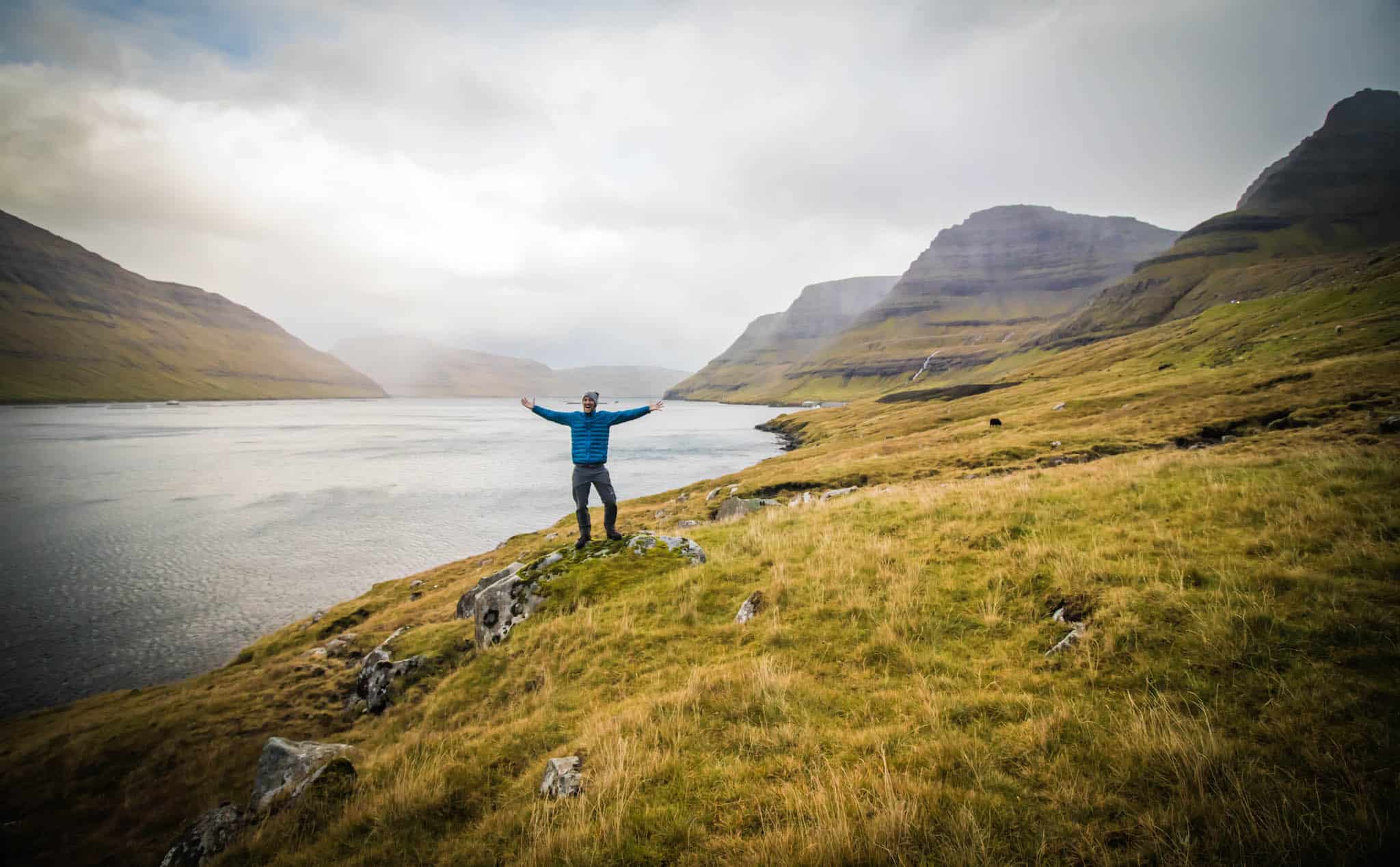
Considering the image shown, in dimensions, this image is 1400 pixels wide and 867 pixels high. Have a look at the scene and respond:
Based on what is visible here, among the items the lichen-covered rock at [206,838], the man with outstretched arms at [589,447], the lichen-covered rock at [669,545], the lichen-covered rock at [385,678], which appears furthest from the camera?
the lichen-covered rock at [669,545]

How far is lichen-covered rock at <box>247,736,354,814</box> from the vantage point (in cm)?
793

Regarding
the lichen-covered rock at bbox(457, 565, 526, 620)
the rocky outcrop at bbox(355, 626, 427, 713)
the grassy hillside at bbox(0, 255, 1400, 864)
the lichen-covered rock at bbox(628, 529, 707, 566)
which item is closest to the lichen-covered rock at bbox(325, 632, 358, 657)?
the grassy hillside at bbox(0, 255, 1400, 864)

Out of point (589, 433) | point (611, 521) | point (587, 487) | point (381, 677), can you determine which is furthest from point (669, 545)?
point (381, 677)

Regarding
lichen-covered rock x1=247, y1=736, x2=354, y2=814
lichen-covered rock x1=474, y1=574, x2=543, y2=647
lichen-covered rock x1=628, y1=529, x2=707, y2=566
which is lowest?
lichen-covered rock x1=247, y1=736, x2=354, y2=814

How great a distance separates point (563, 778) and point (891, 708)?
4.44 meters

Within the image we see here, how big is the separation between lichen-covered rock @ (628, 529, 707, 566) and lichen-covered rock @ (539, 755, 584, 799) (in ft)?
23.9

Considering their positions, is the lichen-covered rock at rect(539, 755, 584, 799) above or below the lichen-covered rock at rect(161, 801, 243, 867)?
above

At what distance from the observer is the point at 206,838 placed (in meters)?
7.99

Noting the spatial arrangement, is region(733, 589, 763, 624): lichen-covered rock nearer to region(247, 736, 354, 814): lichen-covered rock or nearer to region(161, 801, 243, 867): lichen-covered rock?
region(247, 736, 354, 814): lichen-covered rock

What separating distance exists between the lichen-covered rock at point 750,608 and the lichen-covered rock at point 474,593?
6.88m

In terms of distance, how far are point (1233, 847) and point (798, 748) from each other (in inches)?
150

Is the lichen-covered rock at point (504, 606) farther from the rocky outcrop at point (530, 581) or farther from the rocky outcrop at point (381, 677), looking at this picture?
the rocky outcrop at point (381, 677)

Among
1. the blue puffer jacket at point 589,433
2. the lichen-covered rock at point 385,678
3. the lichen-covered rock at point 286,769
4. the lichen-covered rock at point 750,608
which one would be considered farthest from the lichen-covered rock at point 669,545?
the lichen-covered rock at point 286,769

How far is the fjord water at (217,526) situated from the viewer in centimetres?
2361
